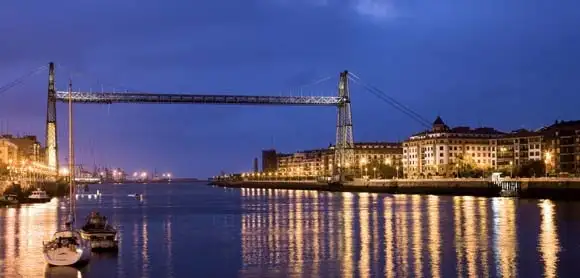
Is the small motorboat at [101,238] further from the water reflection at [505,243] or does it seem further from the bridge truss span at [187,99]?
the bridge truss span at [187,99]

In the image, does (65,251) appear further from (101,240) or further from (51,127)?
(51,127)

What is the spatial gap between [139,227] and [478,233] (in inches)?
712

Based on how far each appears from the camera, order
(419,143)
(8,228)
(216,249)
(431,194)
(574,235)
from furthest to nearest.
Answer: (419,143) → (431,194) → (8,228) → (574,235) → (216,249)

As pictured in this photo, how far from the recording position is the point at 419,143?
151375 millimetres

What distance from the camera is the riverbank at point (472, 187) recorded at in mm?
72525

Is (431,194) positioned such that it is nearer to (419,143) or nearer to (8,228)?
(419,143)

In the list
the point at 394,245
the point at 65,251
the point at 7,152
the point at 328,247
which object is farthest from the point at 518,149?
the point at 65,251

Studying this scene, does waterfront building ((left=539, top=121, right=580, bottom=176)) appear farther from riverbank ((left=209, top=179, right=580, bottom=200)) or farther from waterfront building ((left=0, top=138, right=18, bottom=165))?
waterfront building ((left=0, top=138, right=18, bottom=165))

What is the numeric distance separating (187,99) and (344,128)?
834 inches

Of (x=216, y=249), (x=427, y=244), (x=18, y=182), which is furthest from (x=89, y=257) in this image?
(x=18, y=182)

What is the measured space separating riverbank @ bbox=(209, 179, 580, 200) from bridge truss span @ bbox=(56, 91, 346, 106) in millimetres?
14574

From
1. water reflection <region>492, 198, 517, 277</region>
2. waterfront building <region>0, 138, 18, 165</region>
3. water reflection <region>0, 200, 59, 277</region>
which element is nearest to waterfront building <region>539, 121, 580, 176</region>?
water reflection <region>492, 198, 517, 277</region>

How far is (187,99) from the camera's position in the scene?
4065 inches

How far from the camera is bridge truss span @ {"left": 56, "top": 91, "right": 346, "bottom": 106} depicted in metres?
96.9
